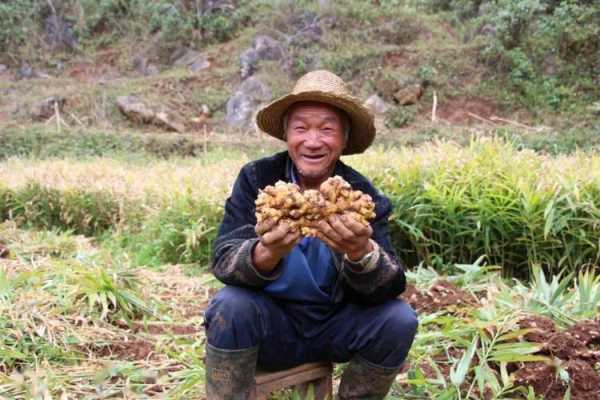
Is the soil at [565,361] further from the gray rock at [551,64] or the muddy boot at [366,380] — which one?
the gray rock at [551,64]

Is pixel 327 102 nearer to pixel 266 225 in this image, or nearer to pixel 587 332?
pixel 266 225

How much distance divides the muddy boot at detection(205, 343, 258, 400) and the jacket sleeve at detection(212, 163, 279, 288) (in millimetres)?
219

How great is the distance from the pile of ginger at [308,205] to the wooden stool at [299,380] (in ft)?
1.98

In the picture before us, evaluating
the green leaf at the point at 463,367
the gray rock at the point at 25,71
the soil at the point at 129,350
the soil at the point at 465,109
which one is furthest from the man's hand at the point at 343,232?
the gray rock at the point at 25,71

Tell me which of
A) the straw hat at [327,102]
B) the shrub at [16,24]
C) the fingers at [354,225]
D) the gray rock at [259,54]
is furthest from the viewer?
the shrub at [16,24]

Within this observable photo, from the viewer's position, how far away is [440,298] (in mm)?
3090

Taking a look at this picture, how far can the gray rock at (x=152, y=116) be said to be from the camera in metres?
16.7

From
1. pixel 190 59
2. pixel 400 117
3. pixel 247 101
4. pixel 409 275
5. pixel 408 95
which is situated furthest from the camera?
pixel 190 59

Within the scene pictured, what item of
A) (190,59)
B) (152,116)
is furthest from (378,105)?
(190,59)

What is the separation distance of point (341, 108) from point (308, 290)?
0.62 m

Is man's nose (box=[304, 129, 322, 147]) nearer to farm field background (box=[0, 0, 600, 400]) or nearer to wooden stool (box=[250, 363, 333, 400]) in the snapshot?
wooden stool (box=[250, 363, 333, 400])

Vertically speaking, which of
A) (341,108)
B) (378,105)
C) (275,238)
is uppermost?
(341,108)

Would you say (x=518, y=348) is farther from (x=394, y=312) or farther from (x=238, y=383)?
(x=238, y=383)

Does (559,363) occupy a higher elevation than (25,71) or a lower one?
higher
